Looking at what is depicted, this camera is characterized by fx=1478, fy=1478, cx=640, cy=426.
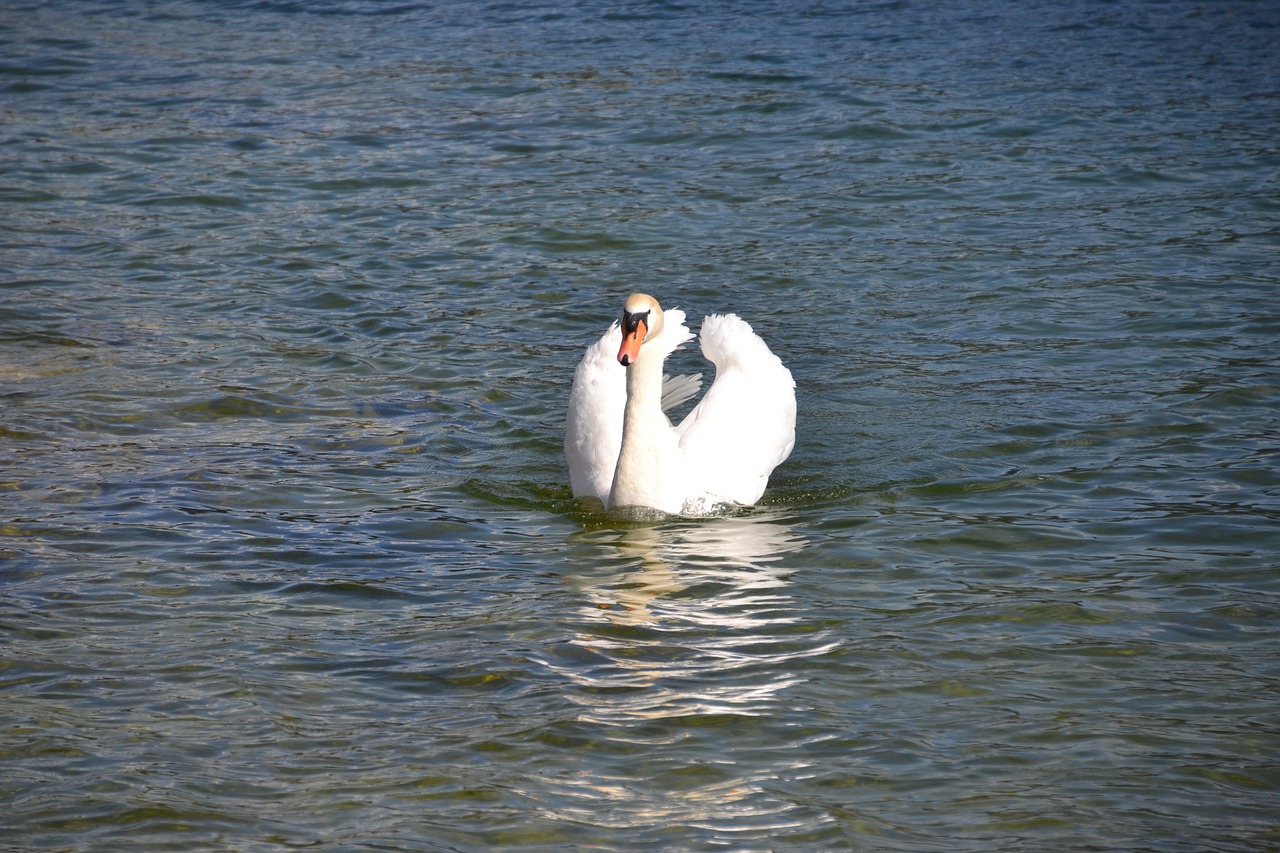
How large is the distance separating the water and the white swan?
262 mm

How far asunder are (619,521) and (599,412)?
2.41ft

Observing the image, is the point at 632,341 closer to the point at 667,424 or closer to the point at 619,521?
the point at 667,424

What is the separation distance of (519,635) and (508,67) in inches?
542

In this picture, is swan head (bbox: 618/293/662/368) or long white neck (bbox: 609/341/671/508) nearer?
swan head (bbox: 618/293/662/368)

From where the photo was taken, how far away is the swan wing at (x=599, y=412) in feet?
26.8

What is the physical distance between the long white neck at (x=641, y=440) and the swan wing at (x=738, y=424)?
0.87 ft

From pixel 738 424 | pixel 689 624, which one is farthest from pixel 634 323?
pixel 689 624

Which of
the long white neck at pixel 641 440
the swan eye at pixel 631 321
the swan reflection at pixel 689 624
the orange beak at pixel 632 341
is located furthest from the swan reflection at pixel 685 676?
the swan eye at pixel 631 321

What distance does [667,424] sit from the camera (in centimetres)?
811

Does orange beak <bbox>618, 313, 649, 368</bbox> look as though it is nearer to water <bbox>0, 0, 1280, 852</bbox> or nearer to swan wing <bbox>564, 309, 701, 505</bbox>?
swan wing <bbox>564, 309, 701, 505</bbox>

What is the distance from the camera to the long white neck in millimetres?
7863

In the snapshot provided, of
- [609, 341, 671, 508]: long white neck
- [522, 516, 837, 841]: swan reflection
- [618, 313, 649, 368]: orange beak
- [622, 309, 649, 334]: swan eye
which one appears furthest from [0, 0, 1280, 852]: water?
[622, 309, 649, 334]: swan eye

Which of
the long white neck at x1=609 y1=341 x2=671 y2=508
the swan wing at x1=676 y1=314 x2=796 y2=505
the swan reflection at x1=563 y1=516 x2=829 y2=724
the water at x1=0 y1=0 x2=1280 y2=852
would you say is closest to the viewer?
the water at x1=0 y1=0 x2=1280 y2=852

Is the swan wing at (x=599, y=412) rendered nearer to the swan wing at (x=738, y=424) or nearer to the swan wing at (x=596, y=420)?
the swan wing at (x=596, y=420)
